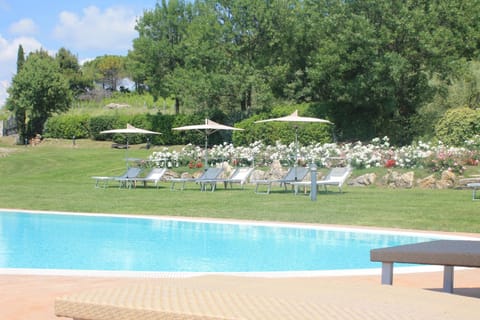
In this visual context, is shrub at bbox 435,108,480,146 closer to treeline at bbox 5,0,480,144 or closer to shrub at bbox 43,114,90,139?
treeline at bbox 5,0,480,144

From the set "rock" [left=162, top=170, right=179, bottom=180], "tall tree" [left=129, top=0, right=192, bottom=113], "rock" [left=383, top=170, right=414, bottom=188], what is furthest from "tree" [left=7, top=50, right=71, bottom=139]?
"rock" [left=383, top=170, right=414, bottom=188]

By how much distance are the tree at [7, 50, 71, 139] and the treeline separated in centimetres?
674

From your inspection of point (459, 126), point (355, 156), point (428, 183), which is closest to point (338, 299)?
point (428, 183)

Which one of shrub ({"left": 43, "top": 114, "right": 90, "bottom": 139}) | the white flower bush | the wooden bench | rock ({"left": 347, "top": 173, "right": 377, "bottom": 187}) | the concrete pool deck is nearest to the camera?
the concrete pool deck

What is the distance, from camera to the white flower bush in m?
20.2

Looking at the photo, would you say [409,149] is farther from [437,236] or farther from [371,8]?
[437,236]

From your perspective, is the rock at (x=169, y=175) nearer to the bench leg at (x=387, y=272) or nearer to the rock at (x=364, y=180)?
the rock at (x=364, y=180)

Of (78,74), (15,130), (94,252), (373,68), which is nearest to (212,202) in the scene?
(94,252)

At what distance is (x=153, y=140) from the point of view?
3719 centimetres

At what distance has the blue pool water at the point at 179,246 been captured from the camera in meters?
8.77

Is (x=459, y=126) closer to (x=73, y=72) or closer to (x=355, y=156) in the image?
(x=355, y=156)

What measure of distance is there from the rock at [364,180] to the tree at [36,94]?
2663 centimetres

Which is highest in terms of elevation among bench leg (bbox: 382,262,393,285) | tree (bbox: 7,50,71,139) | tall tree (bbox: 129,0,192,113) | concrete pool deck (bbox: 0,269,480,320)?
tall tree (bbox: 129,0,192,113)

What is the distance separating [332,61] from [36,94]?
21537 millimetres
